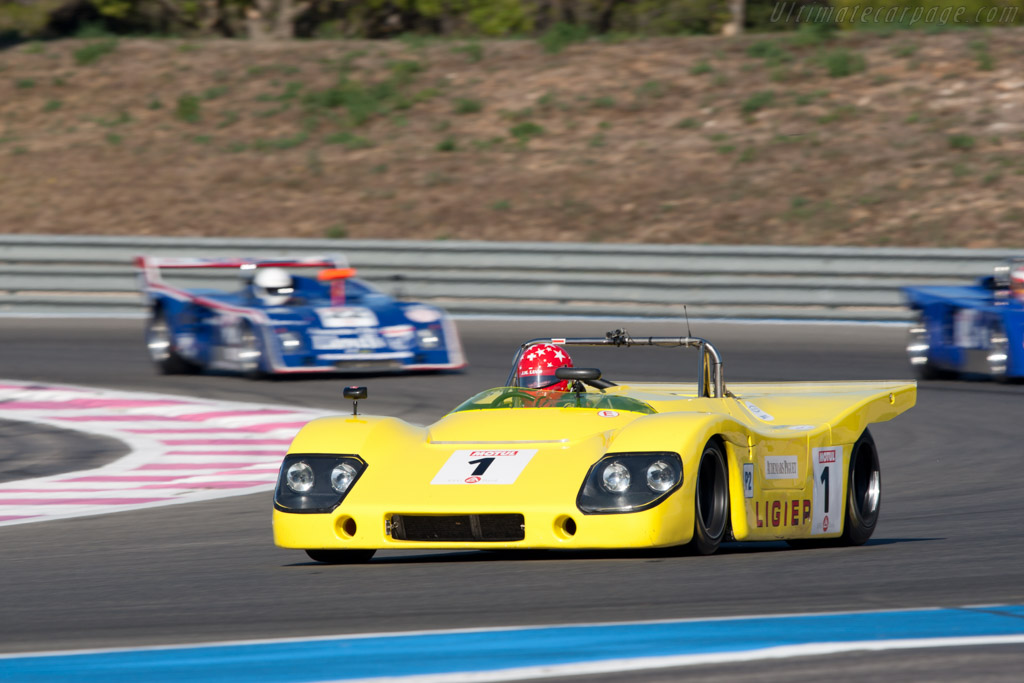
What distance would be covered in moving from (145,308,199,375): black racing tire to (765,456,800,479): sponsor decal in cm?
955

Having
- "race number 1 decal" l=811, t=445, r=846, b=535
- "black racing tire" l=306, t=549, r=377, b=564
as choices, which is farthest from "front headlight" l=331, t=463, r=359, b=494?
"race number 1 decal" l=811, t=445, r=846, b=535

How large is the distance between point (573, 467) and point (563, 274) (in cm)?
1331

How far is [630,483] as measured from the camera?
6.13 metres

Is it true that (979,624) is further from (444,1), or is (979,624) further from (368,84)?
(444,1)

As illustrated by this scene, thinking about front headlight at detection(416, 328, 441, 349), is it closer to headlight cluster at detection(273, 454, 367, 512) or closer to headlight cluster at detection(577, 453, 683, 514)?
headlight cluster at detection(273, 454, 367, 512)

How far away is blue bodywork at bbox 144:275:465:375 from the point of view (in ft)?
48.6

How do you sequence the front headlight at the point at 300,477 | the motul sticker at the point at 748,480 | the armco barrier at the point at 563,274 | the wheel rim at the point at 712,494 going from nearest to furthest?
the wheel rim at the point at 712,494
the front headlight at the point at 300,477
the motul sticker at the point at 748,480
the armco barrier at the point at 563,274

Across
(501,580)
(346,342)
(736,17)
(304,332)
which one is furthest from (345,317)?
(736,17)

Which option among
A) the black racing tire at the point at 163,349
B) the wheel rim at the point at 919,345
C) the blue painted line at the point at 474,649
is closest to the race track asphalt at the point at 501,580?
the blue painted line at the point at 474,649

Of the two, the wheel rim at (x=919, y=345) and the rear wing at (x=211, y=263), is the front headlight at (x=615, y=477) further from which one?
the wheel rim at (x=919, y=345)

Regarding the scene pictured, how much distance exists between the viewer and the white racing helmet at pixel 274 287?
1517 cm

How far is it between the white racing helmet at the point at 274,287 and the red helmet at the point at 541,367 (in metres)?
7.82

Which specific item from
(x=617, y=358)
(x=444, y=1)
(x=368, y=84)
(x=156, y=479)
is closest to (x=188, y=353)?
(x=617, y=358)

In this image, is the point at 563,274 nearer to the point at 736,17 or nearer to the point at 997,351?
the point at 997,351
